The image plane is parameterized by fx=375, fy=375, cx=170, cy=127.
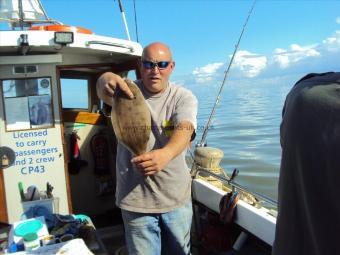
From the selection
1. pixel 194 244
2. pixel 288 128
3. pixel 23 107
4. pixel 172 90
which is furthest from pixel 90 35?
pixel 288 128

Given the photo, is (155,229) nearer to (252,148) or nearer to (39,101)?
(39,101)

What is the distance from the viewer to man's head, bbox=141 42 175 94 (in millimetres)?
2854

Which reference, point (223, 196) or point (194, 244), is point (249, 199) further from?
point (194, 244)

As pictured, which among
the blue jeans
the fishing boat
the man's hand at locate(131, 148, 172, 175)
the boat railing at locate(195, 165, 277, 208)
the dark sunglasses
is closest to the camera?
the man's hand at locate(131, 148, 172, 175)

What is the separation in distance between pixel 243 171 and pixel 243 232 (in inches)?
345

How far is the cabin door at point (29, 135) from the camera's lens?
4.95m

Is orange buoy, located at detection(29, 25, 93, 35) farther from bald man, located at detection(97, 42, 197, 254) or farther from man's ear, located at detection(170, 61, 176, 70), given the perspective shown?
man's ear, located at detection(170, 61, 176, 70)

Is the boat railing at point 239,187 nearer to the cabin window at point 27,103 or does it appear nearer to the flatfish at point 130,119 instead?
the flatfish at point 130,119

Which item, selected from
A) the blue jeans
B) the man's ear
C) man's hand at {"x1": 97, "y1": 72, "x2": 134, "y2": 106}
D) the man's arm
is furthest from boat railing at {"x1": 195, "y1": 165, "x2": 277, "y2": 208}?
man's hand at {"x1": 97, "y1": 72, "x2": 134, "y2": 106}

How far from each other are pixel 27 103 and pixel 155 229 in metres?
3.00

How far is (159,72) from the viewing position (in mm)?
2871

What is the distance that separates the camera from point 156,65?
9.35 feet

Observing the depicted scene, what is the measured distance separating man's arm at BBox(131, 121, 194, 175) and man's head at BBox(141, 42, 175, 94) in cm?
39

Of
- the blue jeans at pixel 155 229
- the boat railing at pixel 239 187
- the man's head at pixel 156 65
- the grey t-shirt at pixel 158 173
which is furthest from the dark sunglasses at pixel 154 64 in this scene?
the boat railing at pixel 239 187
